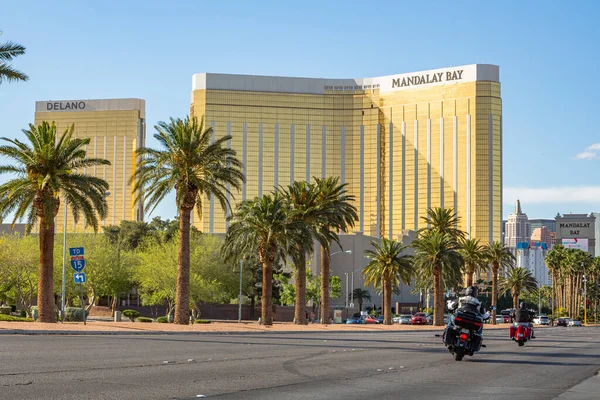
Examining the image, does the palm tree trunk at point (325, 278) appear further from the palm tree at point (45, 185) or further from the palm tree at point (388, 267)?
the palm tree at point (45, 185)

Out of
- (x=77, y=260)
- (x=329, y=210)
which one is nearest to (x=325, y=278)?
(x=329, y=210)

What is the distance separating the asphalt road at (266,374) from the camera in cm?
1334

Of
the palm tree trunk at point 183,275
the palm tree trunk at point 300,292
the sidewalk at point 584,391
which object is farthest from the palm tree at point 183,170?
the sidewalk at point 584,391

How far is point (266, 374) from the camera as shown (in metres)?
16.7

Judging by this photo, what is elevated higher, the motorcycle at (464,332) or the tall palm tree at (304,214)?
the tall palm tree at (304,214)

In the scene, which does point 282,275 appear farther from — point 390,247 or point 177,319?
point 177,319

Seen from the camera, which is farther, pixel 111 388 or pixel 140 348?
pixel 140 348

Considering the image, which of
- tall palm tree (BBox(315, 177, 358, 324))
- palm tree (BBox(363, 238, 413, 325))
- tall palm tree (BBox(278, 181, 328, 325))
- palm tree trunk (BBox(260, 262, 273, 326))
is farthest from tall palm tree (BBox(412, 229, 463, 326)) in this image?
palm tree trunk (BBox(260, 262, 273, 326))

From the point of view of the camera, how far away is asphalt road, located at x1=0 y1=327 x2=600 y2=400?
43.8ft

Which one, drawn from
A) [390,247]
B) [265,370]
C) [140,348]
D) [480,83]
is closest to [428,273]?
[390,247]

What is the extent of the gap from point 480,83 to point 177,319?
158 meters

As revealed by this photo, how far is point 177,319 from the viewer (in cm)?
5294

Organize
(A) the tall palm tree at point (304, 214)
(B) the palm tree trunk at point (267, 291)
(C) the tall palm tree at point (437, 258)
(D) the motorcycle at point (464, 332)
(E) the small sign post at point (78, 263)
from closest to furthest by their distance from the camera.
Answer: (D) the motorcycle at point (464, 332)
(E) the small sign post at point (78, 263)
(B) the palm tree trunk at point (267, 291)
(A) the tall palm tree at point (304, 214)
(C) the tall palm tree at point (437, 258)

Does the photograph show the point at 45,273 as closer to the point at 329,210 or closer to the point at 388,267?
the point at 329,210
